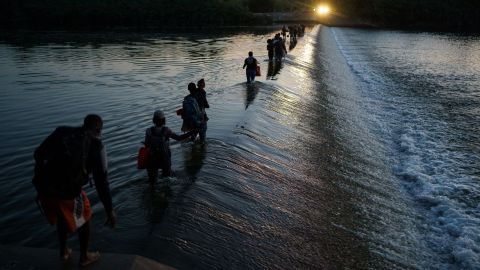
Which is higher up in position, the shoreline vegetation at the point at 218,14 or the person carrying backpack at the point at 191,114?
the shoreline vegetation at the point at 218,14

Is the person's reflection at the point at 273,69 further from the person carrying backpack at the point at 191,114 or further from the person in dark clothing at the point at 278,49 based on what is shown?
the person carrying backpack at the point at 191,114

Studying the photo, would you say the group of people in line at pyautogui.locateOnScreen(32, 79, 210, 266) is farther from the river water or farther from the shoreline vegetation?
the shoreline vegetation

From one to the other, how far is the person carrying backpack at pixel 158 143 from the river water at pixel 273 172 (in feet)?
1.49

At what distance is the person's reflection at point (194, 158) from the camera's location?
9648mm

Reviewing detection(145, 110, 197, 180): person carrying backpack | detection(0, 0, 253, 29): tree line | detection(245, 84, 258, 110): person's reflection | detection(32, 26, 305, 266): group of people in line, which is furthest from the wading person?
detection(0, 0, 253, 29): tree line

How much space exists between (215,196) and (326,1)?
125m

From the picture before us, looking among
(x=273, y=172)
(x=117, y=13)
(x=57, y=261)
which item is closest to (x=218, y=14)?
(x=117, y=13)

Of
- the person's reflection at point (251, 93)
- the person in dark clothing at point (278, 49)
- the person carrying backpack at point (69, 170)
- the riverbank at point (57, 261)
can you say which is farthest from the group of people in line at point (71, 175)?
the person in dark clothing at point (278, 49)

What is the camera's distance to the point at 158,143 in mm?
8602

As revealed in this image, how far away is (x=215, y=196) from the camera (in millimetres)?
8281

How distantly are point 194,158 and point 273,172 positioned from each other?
204 cm

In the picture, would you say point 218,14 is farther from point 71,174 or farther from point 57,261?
point 71,174

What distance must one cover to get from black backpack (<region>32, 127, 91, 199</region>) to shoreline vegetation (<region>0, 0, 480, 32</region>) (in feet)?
247

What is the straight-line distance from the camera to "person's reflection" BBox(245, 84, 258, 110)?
17164 millimetres
